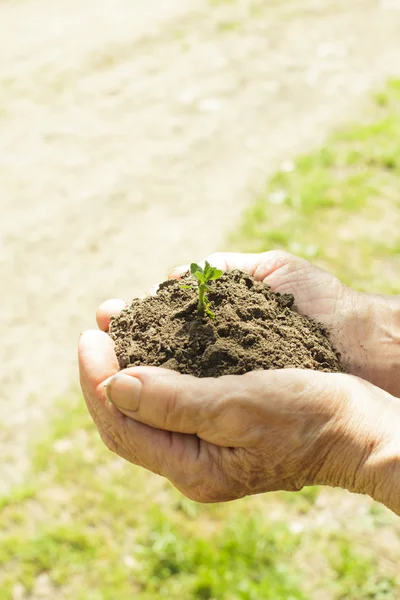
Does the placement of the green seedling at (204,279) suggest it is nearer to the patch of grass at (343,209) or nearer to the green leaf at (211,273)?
the green leaf at (211,273)

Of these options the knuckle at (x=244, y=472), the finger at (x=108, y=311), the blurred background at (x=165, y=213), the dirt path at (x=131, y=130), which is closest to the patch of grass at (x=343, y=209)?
the blurred background at (x=165, y=213)

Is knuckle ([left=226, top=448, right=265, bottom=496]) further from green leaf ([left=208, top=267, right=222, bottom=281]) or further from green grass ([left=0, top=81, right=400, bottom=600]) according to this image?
green grass ([left=0, top=81, right=400, bottom=600])

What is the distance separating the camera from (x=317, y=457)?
2.31 meters

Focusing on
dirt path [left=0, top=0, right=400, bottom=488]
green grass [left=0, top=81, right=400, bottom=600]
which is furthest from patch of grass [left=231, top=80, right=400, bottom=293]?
green grass [left=0, top=81, right=400, bottom=600]

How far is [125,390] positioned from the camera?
2170 millimetres

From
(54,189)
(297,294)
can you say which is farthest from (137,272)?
(297,294)

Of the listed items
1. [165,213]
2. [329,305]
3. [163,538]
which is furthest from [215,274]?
[165,213]

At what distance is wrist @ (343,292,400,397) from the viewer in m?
2.74

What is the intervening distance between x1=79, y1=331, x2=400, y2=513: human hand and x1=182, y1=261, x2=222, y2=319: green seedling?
1.33ft

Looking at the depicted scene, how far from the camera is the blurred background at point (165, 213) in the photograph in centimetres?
338

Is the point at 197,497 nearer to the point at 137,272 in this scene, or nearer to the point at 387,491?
the point at 387,491

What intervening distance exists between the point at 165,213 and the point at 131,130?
1.48 metres

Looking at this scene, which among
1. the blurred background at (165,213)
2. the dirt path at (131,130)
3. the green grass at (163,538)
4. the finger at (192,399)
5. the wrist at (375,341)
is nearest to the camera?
the finger at (192,399)

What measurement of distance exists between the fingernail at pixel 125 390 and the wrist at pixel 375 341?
3.14 feet
